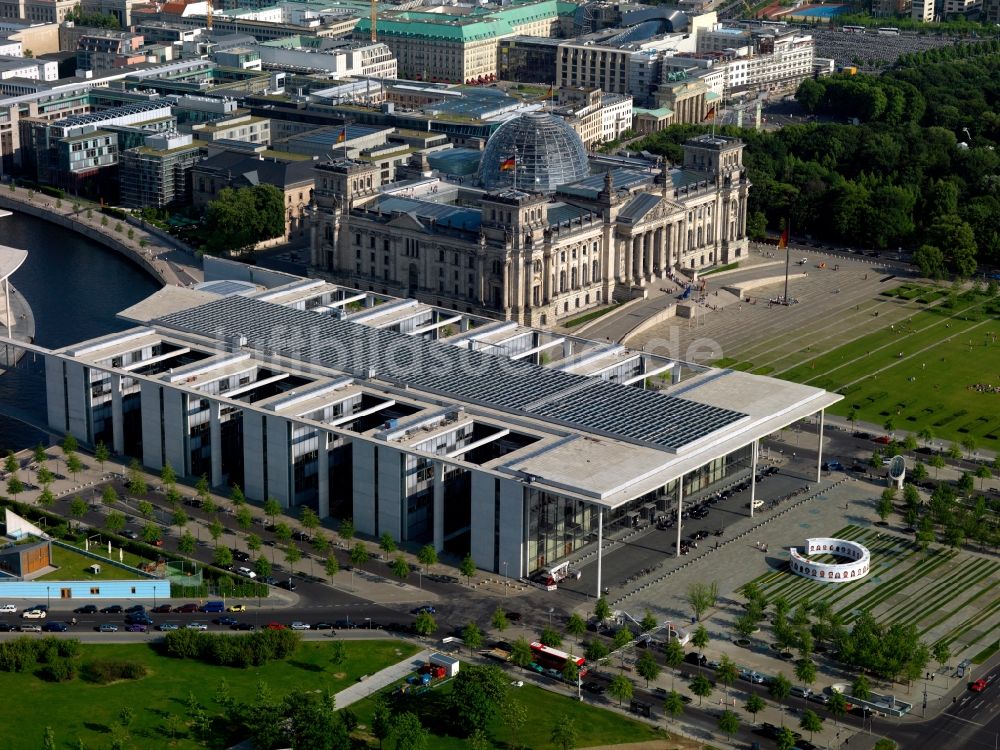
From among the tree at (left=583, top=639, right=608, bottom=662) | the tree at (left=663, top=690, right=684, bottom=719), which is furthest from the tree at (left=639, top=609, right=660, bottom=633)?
the tree at (left=663, top=690, right=684, bottom=719)

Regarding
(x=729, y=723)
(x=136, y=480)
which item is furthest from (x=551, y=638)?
(x=136, y=480)

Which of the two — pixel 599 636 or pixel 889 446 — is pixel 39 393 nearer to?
pixel 599 636

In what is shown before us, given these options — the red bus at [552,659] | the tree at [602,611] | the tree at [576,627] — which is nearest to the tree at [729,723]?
the red bus at [552,659]

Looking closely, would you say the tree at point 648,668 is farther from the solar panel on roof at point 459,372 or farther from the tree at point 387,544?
the solar panel on roof at point 459,372

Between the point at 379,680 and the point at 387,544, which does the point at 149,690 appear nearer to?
the point at 379,680

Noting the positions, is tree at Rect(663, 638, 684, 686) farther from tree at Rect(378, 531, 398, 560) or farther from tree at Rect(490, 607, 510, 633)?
tree at Rect(378, 531, 398, 560)

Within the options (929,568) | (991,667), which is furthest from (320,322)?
(991,667)
